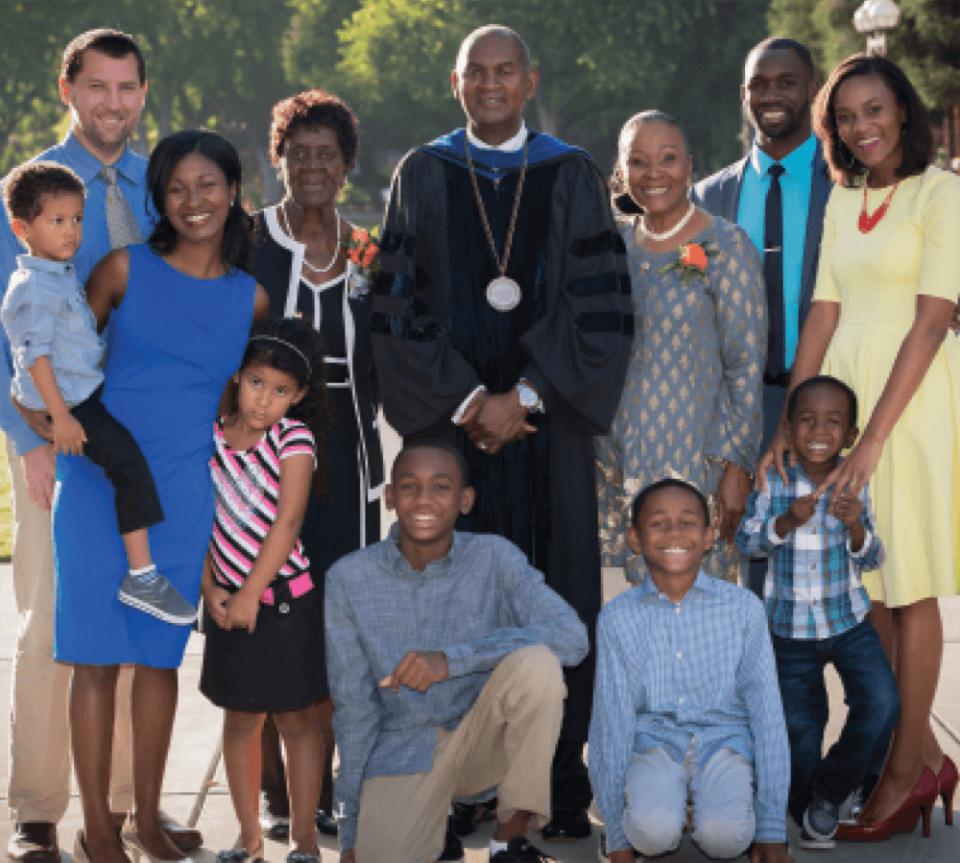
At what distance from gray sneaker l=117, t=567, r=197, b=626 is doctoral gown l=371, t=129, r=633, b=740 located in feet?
3.11

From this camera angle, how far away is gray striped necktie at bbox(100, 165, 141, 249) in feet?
15.6

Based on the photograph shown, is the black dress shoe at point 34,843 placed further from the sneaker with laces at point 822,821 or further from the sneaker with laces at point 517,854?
the sneaker with laces at point 822,821

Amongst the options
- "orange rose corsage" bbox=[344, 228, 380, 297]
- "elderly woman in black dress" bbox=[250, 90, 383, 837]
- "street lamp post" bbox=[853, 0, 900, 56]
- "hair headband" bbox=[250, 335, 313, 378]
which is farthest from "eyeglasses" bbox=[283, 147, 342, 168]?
"street lamp post" bbox=[853, 0, 900, 56]

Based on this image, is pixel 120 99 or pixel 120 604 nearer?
pixel 120 604

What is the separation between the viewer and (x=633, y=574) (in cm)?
495

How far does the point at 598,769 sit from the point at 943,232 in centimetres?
178

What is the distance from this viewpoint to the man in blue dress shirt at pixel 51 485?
462 centimetres

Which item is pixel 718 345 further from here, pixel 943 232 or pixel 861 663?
pixel 861 663

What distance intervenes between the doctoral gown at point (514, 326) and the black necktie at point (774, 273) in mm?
717

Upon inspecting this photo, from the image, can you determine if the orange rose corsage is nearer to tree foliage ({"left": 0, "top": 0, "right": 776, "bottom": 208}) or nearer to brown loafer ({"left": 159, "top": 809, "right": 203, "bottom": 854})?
brown loafer ({"left": 159, "top": 809, "right": 203, "bottom": 854})

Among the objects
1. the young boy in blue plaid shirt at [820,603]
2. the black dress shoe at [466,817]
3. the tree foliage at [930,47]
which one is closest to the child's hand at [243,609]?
the black dress shoe at [466,817]

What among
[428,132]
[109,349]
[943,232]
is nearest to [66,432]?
[109,349]

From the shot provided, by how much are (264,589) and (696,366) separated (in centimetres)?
144

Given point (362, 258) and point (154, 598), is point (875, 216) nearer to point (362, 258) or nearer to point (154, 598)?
point (362, 258)
